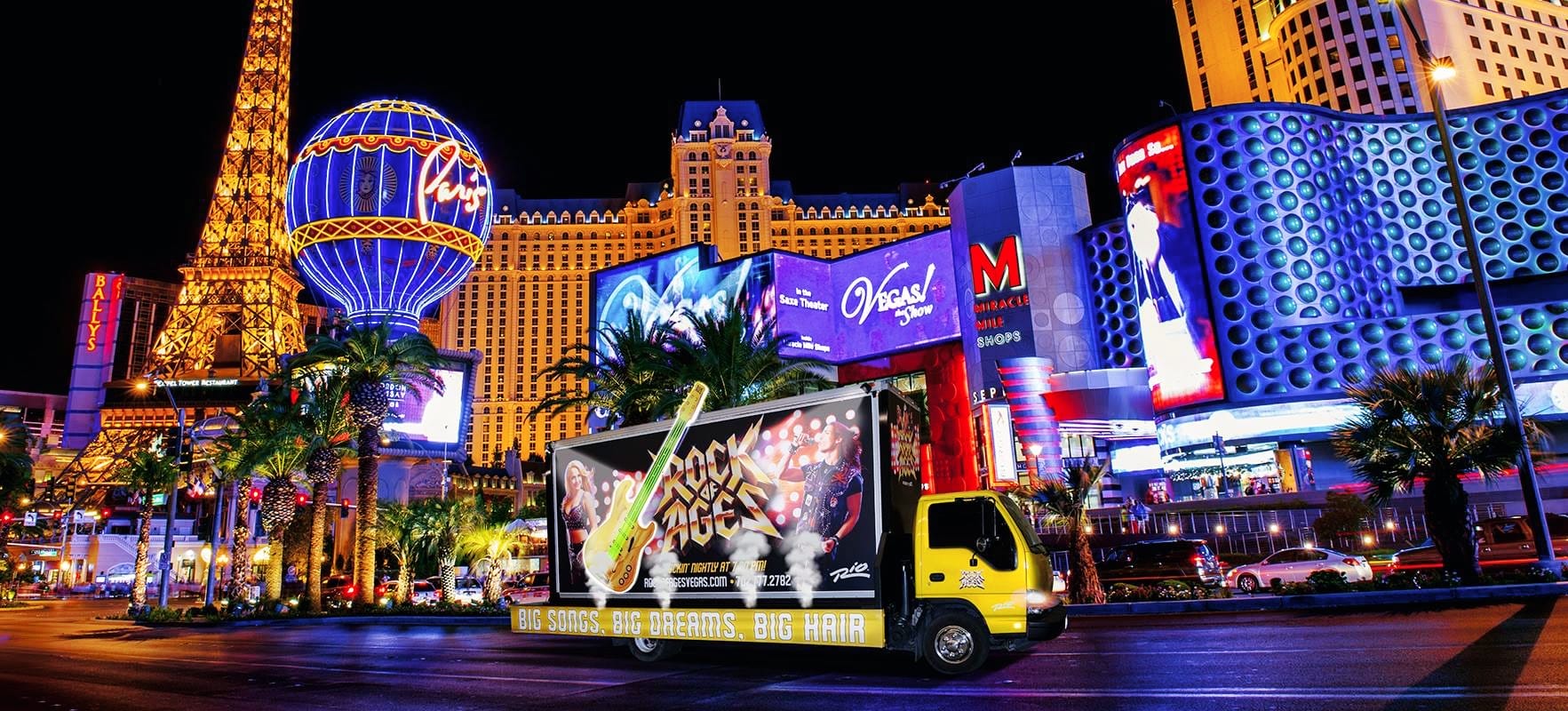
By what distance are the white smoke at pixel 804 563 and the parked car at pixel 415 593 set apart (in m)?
23.7

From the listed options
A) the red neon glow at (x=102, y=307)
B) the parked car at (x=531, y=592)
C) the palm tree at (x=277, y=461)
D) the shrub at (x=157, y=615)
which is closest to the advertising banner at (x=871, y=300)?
the parked car at (x=531, y=592)

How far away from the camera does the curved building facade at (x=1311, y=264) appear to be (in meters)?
54.9

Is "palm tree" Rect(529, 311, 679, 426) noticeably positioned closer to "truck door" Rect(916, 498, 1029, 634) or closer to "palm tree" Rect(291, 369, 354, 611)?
"palm tree" Rect(291, 369, 354, 611)

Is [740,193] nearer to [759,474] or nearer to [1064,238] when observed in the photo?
[1064,238]

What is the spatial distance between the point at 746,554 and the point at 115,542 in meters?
86.1

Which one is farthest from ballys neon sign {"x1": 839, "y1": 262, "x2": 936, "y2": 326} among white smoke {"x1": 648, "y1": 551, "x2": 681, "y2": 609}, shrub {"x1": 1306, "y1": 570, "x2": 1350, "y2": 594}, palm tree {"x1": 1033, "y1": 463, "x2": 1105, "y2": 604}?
white smoke {"x1": 648, "y1": 551, "x2": 681, "y2": 609}

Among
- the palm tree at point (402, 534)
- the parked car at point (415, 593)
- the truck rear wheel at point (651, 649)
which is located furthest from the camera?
the parked car at point (415, 593)

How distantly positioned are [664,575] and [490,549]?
74.9 ft

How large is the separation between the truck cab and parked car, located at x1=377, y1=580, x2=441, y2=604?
81.8 feet

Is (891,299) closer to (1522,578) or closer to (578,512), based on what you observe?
(1522,578)

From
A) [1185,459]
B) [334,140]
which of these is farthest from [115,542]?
[1185,459]

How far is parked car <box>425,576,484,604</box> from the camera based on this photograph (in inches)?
1257

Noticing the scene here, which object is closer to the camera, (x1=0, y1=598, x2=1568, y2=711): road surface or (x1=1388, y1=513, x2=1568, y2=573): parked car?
(x1=0, y1=598, x2=1568, y2=711): road surface

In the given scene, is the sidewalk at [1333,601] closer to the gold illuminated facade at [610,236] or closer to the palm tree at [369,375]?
the palm tree at [369,375]
